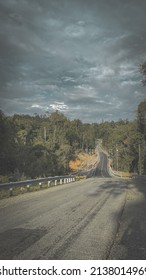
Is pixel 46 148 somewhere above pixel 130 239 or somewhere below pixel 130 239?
above

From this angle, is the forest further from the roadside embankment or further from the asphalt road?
the roadside embankment

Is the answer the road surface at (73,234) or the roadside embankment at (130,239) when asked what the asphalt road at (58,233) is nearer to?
the road surface at (73,234)

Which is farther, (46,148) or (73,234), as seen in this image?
(46,148)

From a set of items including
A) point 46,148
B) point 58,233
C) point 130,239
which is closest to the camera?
point 130,239

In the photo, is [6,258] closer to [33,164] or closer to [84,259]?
[84,259]

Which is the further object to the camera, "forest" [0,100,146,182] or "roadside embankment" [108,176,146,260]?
"forest" [0,100,146,182]

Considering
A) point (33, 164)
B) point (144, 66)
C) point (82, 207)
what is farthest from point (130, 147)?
point (82, 207)

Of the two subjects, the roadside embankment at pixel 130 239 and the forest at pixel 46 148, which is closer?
the roadside embankment at pixel 130 239

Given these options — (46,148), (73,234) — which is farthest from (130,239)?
(46,148)

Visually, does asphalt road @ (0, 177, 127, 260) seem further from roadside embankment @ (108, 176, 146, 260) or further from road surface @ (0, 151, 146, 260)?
roadside embankment @ (108, 176, 146, 260)

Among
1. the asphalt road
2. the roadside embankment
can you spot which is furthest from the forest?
the roadside embankment

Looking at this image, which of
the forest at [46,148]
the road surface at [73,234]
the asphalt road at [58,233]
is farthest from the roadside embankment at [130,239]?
the forest at [46,148]

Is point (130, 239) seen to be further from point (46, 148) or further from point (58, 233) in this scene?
point (46, 148)

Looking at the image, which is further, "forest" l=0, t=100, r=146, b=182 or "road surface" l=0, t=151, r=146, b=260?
"forest" l=0, t=100, r=146, b=182
